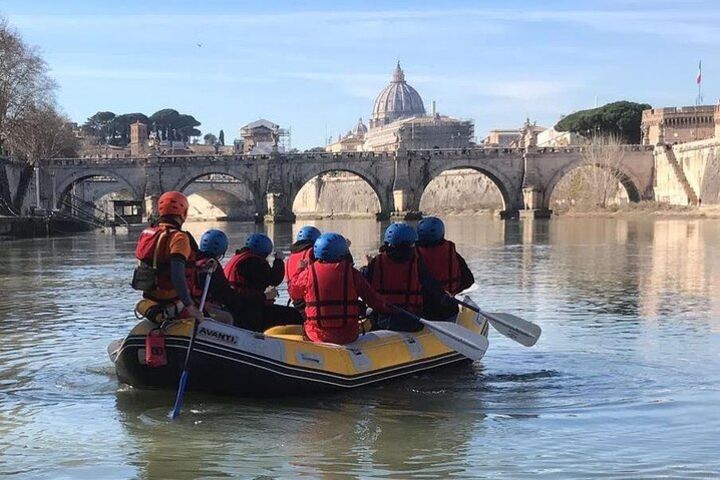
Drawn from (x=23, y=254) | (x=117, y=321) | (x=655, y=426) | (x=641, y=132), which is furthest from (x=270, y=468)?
(x=641, y=132)

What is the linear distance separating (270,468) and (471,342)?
3.72 metres

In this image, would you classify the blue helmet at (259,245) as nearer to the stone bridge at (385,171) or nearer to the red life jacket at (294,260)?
the red life jacket at (294,260)

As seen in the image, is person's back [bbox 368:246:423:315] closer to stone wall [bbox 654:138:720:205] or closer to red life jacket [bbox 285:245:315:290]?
red life jacket [bbox 285:245:315:290]

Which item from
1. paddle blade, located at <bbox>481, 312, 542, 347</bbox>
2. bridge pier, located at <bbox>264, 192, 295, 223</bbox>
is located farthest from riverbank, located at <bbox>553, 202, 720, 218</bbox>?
paddle blade, located at <bbox>481, 312, 542, 347</bbox>

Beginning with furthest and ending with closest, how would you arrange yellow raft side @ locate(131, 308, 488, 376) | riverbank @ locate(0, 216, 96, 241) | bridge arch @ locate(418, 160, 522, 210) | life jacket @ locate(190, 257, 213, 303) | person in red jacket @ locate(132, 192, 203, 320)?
1. bridge arch @ locate(418, 160, 522, 210)
2. riverbank @ locate(0, 216, 96, 241)
3. life jacket @ locate(190, 257, 213, 303)
4. yellow raft side @ locate(131, 308, 488, 376)
5. person in red jacket @ locate(132, 192, 203, 320)

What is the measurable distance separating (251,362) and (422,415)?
1623mm

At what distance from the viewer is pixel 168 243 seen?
27.0ft

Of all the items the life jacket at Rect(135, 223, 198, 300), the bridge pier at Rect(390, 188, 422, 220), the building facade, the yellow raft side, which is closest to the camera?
the life jacket at Rect(135, 223, 198, 300)

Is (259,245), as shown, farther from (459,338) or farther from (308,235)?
(459,338)

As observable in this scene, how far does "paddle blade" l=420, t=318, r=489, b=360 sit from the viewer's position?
992cm

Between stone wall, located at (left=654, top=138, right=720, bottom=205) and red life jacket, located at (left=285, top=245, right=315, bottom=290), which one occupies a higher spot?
stone wall, located at (left=654, top=138, right=720, bottom=205)

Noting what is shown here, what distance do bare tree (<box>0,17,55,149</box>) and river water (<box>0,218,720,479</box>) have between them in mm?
39359

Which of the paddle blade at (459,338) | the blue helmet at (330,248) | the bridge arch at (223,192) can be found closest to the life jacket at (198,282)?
the blue helmet at (330,248)

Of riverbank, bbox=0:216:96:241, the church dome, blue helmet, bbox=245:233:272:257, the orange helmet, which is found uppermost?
the church dome
